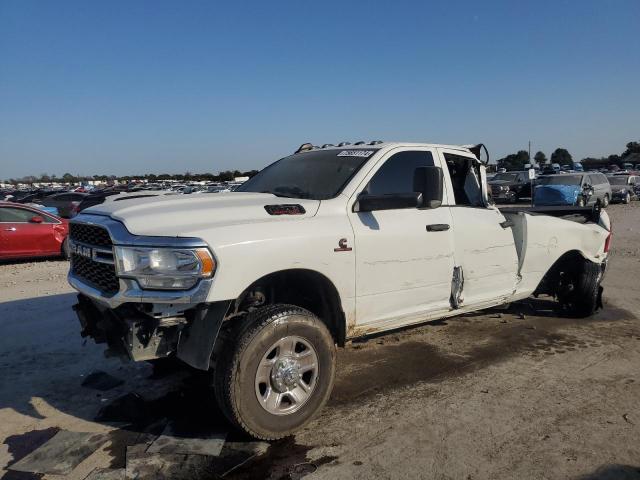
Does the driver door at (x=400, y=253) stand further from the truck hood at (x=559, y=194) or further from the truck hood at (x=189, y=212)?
the truck hood at (x=559, y=194)

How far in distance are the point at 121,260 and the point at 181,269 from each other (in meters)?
0.38

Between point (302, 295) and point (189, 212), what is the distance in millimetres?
1103

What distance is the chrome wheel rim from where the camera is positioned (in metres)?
3.30

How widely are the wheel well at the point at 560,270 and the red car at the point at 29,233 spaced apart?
928 centimetres

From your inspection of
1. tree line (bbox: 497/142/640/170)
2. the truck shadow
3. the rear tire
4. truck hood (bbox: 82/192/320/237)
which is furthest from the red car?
tree line (bbox: 497/142/640/170)

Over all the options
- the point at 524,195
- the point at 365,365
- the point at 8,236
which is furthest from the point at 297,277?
the point at 524,195

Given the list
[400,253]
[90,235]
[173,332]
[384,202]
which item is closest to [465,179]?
[400,253]

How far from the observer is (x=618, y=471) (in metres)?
2.92

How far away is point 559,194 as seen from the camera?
20.7m

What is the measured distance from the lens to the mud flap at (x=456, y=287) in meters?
4.50

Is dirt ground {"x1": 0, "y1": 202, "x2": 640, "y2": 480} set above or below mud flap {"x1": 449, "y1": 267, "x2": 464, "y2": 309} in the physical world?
below

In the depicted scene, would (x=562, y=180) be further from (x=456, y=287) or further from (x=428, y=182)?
(x=428, y=182)

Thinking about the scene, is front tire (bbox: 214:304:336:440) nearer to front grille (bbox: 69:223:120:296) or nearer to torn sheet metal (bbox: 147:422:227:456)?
torn sheet metal (bbox: 147:422:227:456)

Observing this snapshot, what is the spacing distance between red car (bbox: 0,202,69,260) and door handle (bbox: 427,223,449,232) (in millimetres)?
9006
